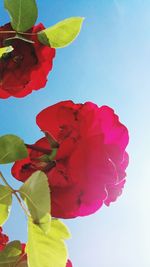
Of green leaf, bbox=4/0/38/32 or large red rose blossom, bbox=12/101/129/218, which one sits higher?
green leaf, bbox=4/0/38/32

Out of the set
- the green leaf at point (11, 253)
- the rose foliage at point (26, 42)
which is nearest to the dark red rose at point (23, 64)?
the rose foliage at point (26, 42)

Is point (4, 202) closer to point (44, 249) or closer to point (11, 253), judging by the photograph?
point (44, 249)

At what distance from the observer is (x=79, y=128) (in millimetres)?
479

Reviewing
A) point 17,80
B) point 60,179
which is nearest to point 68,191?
point 60,179

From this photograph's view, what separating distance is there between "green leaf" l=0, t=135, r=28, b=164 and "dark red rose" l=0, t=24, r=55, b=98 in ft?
0.34

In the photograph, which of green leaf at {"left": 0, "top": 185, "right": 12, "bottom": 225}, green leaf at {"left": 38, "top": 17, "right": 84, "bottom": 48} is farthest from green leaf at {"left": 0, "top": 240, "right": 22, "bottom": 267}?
green leaf at {"left": 38, "top": 17, "right": 84, "bottom": 48}

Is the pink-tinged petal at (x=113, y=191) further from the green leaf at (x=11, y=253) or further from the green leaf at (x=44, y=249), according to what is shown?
the green leaf at (x=11, y=253)

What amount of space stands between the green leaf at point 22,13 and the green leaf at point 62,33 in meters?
0.02

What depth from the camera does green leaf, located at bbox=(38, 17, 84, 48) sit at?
1.73 feet

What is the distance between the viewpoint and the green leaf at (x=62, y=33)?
53 centimetres

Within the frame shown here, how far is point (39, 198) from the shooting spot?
0.42 m

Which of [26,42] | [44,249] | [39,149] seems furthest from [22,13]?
[44,249]

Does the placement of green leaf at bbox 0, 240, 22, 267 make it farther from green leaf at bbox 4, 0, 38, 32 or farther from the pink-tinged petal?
green leaf at bbox 4, 0, 38, 32

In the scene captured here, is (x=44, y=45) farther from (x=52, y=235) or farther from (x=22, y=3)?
(x=52, y=235)
